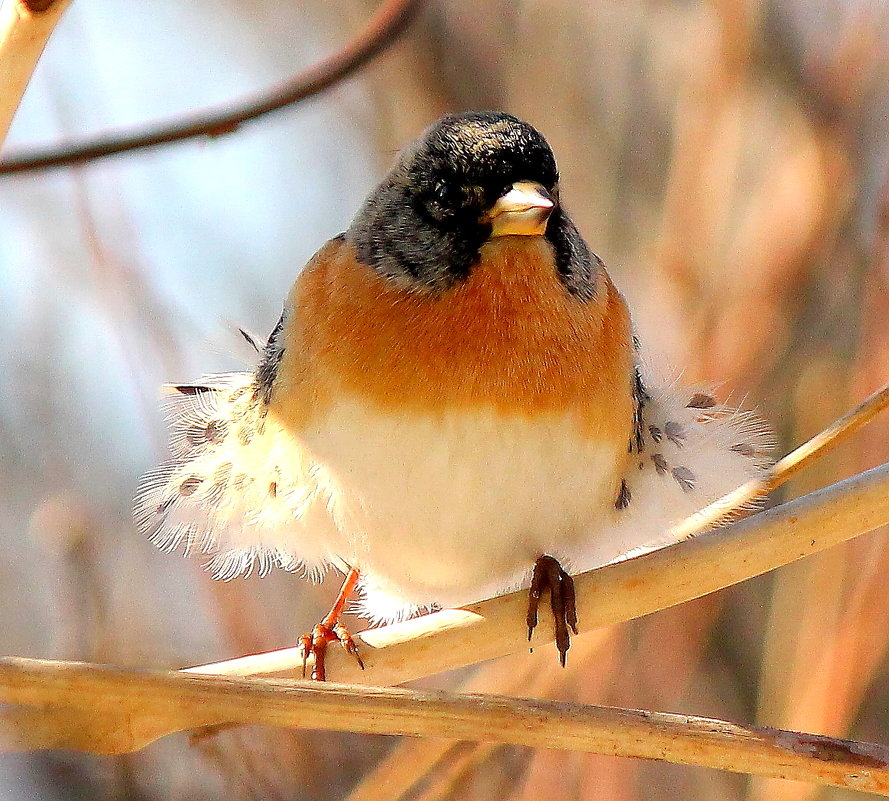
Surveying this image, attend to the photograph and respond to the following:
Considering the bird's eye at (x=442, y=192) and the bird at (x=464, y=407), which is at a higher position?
the bird's eye at (x=442, y=192)

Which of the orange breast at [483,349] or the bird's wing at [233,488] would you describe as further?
the bird's wing at [233,488]

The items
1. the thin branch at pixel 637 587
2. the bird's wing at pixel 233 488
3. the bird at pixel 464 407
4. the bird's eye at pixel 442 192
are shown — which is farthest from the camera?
the bird's wing at pixel 233 488

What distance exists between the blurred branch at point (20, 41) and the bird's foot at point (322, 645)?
116 centimetres

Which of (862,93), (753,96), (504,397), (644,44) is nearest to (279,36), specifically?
(644,44)

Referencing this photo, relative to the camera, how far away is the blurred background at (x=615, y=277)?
3338mm

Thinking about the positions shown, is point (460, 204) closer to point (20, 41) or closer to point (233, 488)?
point (233, 488)

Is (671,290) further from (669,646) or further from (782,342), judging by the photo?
(669,646)

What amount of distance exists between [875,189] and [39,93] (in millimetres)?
2922

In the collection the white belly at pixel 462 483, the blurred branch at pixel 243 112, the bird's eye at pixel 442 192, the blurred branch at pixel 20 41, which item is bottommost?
the white belly at pixel 462 483

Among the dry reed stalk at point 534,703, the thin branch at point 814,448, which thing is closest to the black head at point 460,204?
the thin branch at point 814,448

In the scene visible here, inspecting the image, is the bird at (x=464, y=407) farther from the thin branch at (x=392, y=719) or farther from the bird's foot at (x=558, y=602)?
the thin branch at (x=392, y=719)

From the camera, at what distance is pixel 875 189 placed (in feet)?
13.0

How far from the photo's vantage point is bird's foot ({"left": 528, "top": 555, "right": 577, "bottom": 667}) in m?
2.15

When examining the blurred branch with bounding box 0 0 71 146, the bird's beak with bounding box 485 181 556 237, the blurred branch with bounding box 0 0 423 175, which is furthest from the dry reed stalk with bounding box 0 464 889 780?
the blurred branch with bounding box 0 0 423 175
